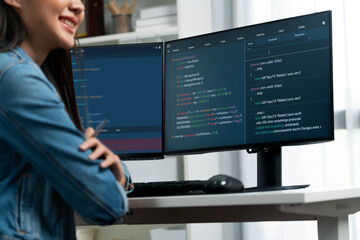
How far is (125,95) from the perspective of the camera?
1.94 metres

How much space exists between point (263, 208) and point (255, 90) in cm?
38

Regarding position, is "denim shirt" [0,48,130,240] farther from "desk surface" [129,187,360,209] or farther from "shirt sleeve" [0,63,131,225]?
"desk surface" [129,187,360,209]

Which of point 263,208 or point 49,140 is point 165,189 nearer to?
point 263,208

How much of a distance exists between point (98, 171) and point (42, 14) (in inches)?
13.8

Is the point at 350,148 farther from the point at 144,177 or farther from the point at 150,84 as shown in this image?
→ the point at 150,84

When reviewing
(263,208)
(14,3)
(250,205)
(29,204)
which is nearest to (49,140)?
(29,204)

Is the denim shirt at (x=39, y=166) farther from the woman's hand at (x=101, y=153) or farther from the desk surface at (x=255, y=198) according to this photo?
the desk surface at (x=255, y=198)

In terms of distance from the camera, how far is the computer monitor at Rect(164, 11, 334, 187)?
160cm

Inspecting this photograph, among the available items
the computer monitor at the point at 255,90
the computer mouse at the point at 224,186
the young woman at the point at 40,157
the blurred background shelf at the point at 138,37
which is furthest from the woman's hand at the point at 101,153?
the blurred background shelf at the point at 138,37

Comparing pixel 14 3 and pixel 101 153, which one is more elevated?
pixel 14 3

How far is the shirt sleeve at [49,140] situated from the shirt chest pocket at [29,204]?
5 centimetres

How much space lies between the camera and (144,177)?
10.6 feet

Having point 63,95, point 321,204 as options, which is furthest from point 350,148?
point 63,95

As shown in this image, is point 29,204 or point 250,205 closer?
point 29,204
